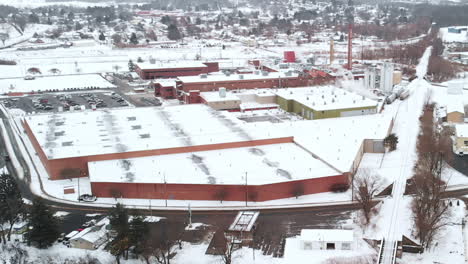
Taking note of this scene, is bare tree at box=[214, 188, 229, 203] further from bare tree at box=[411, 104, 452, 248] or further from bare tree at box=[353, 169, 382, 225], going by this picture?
bare tree at box=[411, 104, 452, 248]

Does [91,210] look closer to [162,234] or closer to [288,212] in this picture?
[162,234]

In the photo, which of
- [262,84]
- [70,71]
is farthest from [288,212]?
[70,71]

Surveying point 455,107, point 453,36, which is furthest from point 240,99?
point 453,36

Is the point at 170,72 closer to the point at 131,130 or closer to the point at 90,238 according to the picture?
the point at 131,130

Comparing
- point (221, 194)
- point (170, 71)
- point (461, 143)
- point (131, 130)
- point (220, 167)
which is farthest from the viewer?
point (170, 71)

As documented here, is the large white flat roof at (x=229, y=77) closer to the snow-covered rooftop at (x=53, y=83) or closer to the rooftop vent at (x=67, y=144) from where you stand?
the snow-covered rooftop at (x=53, y=83)
